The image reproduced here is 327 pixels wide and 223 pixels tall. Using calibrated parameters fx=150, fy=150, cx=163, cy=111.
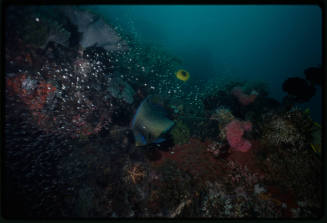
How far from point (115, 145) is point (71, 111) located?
5.90 feet

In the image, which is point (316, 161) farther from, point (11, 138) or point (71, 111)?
point (11, 138)

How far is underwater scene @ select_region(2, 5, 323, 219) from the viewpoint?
3.38m

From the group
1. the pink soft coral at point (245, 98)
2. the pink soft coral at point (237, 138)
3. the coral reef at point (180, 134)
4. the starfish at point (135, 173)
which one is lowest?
the starfish at point (135, 173)

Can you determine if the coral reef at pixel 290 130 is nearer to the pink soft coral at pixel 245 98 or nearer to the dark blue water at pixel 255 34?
the pink soft coral at pixel 245 98

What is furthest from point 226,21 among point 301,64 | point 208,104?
point 208,104

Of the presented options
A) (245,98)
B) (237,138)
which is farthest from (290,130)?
(245,98)

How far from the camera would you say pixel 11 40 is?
4.59 metres

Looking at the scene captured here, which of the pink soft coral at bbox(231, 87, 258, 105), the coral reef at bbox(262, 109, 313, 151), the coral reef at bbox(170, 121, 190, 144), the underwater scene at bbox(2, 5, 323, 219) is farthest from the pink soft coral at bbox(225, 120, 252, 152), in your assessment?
the pink soft coral at bbox(231, 87, 258, 105)

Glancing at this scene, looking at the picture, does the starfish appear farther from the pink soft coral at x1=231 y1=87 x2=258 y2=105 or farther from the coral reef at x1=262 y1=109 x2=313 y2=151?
the pink soft coral at x1=231 y1=87 x2=258 y2=105

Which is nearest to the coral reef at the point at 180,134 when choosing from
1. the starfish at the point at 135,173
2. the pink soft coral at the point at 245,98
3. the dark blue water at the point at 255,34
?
the starfish at the point at 135,173

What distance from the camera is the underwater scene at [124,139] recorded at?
3.38 meters

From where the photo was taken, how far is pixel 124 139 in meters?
4.89

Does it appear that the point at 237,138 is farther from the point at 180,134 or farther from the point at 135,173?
the point at 135,173

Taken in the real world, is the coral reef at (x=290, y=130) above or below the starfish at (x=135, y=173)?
above
